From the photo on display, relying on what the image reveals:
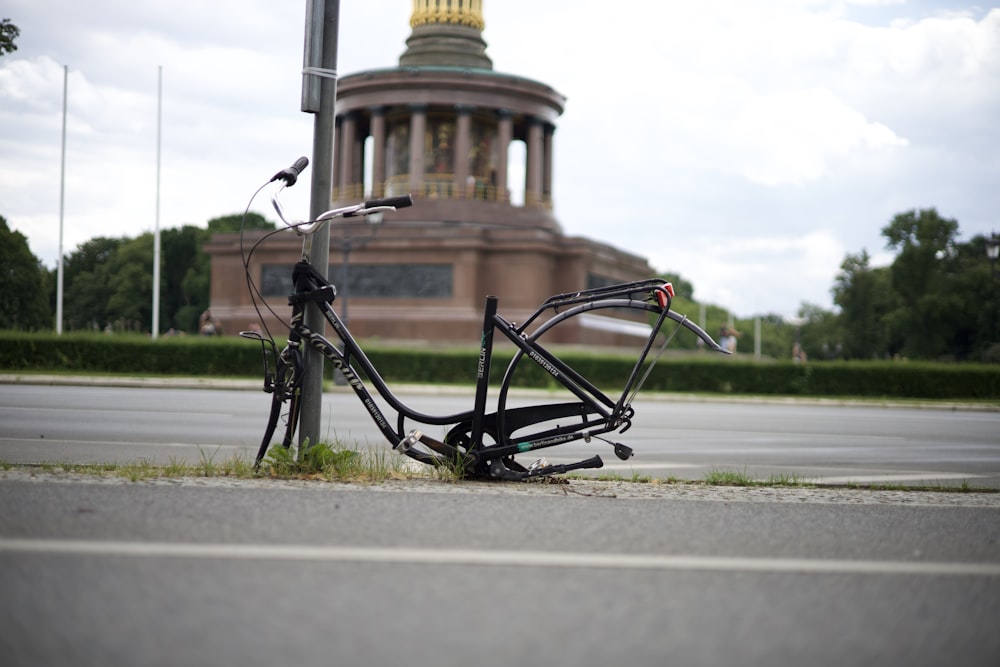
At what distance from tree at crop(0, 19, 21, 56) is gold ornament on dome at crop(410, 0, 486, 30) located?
36.3 metres

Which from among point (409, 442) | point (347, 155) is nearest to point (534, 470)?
point (409, 442)

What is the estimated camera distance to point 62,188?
43.0m

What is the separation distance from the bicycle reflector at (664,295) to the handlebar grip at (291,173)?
2325 mm

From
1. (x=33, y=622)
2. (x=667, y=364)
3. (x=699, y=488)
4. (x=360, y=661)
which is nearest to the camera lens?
(x=360, y=661)

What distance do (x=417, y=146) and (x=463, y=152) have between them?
1973mm

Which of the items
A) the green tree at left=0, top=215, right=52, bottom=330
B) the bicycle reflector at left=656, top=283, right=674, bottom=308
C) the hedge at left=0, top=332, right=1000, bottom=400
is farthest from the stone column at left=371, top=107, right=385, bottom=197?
the bicycle reflector at left=656, top=283, right=674, bottom=308

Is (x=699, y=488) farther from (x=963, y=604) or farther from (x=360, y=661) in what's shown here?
(x=360, y=661)

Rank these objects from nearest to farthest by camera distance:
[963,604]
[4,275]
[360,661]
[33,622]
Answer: [360,661], [33,622], [963,604], [4,275]

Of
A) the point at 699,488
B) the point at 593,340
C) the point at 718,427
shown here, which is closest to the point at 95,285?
the point at 593,340

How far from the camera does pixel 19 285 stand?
1705 inches

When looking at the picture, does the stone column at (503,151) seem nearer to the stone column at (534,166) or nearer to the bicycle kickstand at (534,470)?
the stone column at (534,166)

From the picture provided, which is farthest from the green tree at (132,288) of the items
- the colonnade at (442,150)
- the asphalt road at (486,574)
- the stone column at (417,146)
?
the asphalt road at (486,574)

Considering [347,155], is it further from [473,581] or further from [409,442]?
[473,581]

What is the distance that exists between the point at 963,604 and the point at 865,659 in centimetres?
77
